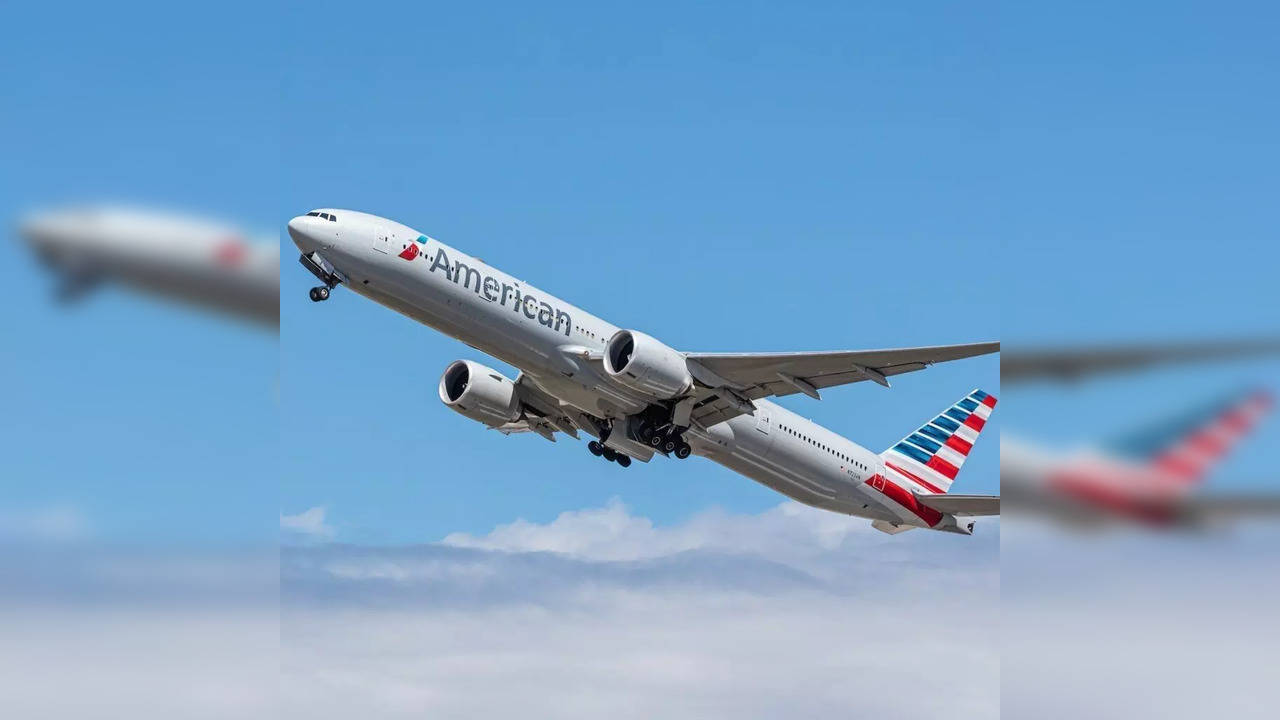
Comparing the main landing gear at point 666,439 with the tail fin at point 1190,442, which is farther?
Answer: the main landing gear at point 666,439

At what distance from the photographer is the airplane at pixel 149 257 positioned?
7.51 metres

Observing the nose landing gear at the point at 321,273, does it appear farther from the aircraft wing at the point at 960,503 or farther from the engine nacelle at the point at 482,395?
the aircraft wing at the point at 960,503

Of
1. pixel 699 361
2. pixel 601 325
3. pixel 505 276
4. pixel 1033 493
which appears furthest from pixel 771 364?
pixel 1033 493

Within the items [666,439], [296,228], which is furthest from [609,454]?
[296,228]

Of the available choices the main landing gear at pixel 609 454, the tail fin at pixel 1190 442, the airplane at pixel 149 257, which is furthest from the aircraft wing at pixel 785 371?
the airplane at pixel 149 257

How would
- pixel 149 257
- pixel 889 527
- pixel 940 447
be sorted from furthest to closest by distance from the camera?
pixel 940 447
pixel 889 527
pixel 149 257

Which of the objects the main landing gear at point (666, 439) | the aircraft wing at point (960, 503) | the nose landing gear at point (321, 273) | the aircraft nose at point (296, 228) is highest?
the aircraft nose at point (296, 228)

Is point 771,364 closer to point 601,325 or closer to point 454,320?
point 601,325

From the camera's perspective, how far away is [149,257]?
752cm

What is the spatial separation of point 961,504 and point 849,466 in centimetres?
395

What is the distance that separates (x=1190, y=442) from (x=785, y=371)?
24.5 m

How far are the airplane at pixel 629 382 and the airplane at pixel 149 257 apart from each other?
82.0 ft

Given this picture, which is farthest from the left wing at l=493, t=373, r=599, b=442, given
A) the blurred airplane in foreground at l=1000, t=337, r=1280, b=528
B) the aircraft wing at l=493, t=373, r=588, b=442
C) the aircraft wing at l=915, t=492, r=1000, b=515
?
the blurred airplane in foreground at l=1000, t=337, r=1280, b=528

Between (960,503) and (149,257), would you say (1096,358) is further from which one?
(960,503)
